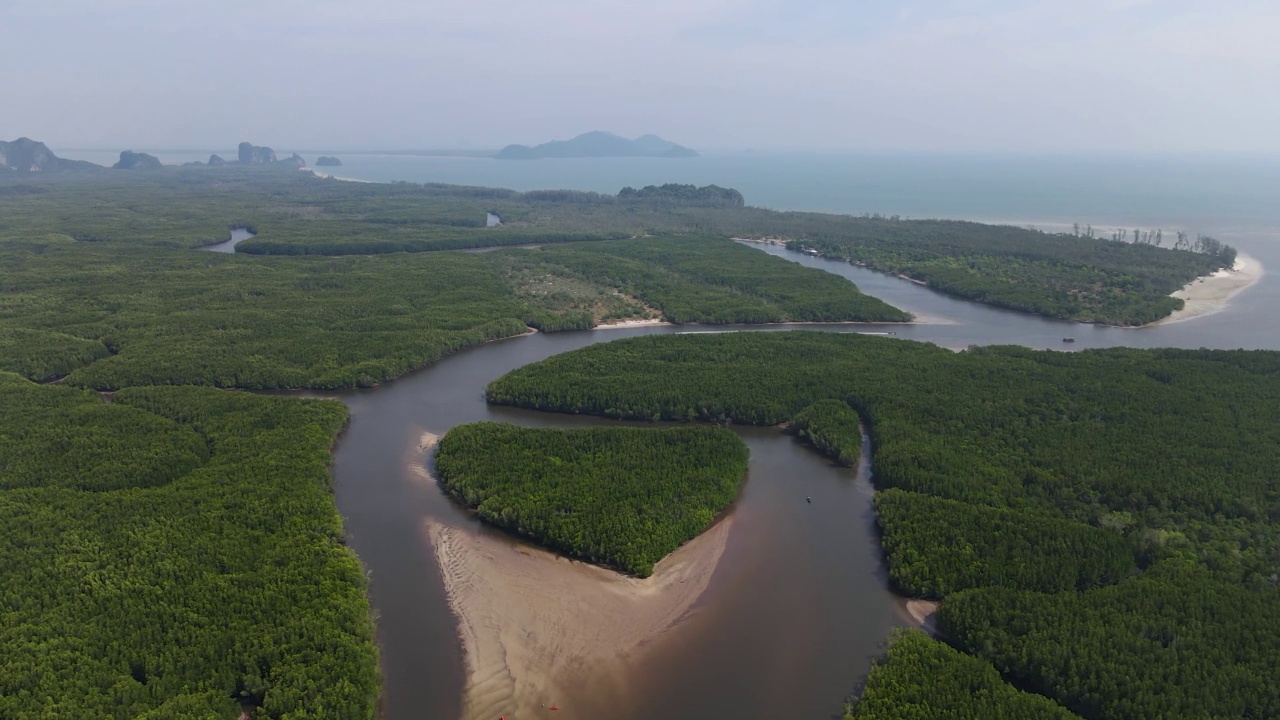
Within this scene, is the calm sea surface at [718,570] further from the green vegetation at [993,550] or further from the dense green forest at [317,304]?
the dense green forest at [317,304]

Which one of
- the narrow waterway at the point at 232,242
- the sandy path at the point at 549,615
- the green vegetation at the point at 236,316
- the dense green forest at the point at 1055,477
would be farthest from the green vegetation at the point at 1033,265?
the narrow waterway at the point at 232,242

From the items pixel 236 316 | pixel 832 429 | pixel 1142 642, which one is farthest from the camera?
pixel 236 316

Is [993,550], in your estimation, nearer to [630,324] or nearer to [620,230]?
[630,324]

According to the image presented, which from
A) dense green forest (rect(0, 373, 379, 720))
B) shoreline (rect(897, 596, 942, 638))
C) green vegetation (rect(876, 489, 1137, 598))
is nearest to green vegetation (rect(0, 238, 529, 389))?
dense green forest (rect(0, 373, 379, 720))

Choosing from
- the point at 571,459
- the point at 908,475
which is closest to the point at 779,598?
the point at 908,475

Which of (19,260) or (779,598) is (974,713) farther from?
(19,260)

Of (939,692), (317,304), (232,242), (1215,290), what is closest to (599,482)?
(939,692)

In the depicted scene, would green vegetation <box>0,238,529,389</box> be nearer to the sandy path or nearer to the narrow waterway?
the narrow waterway
